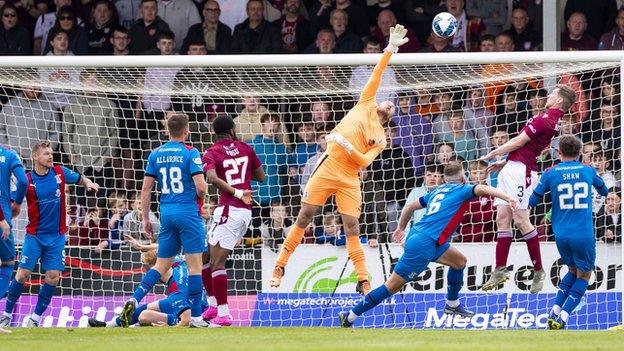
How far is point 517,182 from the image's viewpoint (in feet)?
48.6

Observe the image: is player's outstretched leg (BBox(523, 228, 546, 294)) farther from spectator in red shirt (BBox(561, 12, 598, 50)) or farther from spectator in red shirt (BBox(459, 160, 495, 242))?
spectator in red shirt (BBox(561, 12, 598, 50))

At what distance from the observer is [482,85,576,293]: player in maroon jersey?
14.7 m

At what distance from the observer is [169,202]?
14.0m

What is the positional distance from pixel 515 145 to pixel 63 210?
16.1 feet

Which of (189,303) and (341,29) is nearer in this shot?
(189,303)

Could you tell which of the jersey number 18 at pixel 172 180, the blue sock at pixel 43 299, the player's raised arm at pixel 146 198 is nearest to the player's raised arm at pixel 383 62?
the jersey number 18 at pixel 172 180

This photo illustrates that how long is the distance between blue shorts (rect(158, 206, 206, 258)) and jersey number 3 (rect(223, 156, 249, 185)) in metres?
1.00

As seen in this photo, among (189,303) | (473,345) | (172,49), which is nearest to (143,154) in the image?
(172,49)

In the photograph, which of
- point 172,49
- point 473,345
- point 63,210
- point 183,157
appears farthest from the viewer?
point 172,49

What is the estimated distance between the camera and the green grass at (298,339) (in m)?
11.2

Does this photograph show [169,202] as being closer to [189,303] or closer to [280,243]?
[189,303]

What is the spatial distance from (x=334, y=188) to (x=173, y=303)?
7.13 ft

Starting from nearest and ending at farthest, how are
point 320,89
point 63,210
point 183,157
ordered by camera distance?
point 183,157 < point 63,210 < point 320,89

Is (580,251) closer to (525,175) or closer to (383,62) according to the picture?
(525,175)
